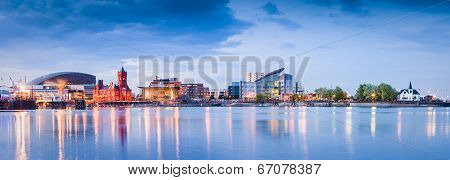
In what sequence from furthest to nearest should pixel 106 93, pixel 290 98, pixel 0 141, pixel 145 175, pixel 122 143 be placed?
pixel 106 93 → pixel 290 98 → pixel 0 141 → pixel 122 143 → pixel 145 175

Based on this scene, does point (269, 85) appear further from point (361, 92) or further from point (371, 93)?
point (371, 93)

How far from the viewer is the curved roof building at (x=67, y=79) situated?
138 m

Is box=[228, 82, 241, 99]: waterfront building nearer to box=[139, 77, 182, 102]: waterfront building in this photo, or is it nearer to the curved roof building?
box=[139, 77, 182, 102]: waterfront building

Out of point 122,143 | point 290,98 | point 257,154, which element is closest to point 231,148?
point 257,154

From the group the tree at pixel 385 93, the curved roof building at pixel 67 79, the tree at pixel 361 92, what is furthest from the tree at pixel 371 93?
the curved roof building at pixel 67 79

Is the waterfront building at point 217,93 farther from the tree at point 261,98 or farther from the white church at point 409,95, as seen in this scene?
the white church at point 409,95

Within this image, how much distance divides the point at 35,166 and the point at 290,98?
120m

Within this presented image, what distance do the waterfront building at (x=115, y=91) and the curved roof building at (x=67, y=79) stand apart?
15.7 ft

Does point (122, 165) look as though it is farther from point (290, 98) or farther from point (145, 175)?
point (290, 98)

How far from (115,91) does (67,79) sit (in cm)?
1673

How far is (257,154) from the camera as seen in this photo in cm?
1257

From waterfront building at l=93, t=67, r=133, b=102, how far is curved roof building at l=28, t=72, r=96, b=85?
189 inches

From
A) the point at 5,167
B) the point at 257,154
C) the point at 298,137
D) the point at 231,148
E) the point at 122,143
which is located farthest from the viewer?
the point at 298,137

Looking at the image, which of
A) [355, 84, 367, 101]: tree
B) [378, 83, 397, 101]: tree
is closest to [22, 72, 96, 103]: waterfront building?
[355, 84, 367, 101]: tree
